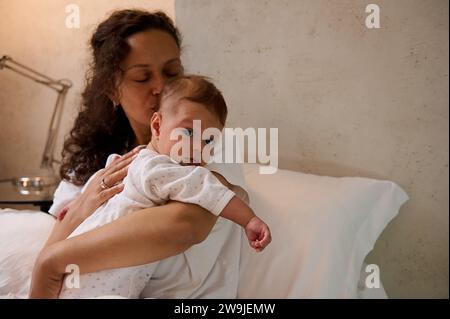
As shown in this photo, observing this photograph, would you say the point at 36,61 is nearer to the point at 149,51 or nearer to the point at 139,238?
the point at 149,51

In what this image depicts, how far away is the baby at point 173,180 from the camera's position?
61 centimetres

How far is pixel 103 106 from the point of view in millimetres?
782

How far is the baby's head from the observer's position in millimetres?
637

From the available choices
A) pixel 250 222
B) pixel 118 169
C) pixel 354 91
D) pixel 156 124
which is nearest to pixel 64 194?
pixel 118 169

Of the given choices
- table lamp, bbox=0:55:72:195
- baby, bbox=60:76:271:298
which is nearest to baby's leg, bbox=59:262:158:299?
baby, bbox=60:76:271:298

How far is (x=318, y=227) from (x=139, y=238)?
0.91 feet

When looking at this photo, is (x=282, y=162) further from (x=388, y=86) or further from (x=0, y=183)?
(x=0, y=183)

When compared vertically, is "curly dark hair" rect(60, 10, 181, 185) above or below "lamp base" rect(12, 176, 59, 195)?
above

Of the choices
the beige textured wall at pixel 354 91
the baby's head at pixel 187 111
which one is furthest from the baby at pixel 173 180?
the beige textured wall at pixel 354 91

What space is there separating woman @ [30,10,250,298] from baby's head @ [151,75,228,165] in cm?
5

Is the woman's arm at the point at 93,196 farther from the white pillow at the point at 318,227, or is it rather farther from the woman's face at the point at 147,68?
the white pillow at the point at 318,227

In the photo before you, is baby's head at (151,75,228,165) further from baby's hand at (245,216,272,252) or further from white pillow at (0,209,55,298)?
white pillow at (0,209,55,298)

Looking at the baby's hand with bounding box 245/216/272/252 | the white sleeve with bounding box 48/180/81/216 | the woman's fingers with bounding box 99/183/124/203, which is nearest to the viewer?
the baby's hand with bounding box 245/216/272/252

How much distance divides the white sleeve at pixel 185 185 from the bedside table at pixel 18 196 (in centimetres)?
28
